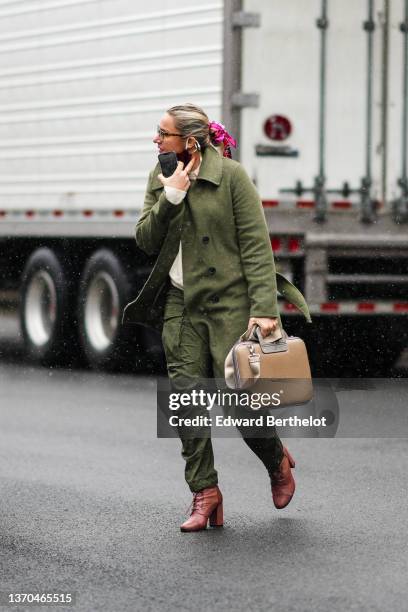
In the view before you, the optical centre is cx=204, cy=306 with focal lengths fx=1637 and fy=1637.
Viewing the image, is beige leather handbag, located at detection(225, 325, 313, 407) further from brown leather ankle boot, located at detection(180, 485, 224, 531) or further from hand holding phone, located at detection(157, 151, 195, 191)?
hand holding phone, located at detection(157, 151, 195, 191)

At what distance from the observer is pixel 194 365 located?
22.0 ft

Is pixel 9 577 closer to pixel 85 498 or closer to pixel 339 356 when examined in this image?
pixel 85 498

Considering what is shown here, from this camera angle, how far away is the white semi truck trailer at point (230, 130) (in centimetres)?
1259

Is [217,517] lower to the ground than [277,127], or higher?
lower

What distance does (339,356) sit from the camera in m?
14.4

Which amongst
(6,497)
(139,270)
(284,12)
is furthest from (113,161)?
(6,497)

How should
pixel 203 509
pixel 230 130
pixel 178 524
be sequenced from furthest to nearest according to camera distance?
pixel 230 130 → pixel 178 524 → pixel 203 509

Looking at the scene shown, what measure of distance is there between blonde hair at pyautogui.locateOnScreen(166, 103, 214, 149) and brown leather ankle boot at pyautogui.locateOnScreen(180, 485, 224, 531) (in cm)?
145

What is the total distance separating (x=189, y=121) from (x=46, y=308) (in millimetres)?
8296

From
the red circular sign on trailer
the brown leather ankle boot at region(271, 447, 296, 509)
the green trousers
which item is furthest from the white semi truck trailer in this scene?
the green trousers

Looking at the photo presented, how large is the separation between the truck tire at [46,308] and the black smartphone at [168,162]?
782 centimetres

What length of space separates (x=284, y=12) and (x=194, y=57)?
0.84 meters

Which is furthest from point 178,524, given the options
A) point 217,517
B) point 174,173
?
point 174,173

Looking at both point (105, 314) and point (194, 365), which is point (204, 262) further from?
point (105, 314)
